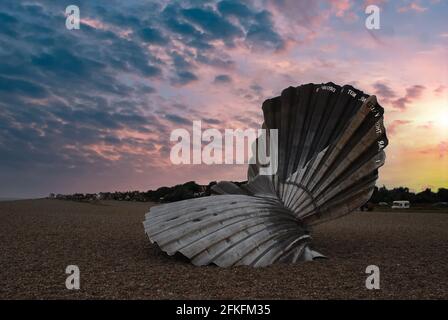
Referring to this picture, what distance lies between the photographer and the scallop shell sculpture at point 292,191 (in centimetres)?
794

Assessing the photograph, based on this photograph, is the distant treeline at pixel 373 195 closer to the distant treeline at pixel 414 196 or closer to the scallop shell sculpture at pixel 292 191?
the distant treeline at pixel 414 196

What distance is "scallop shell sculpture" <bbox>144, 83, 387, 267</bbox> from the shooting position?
794 centimetres

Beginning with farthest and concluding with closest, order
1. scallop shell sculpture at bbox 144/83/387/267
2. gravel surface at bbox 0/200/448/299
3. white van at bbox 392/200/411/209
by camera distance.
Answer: white van at bbox 392/200/411/209, scallop shell sculpture at bbox 144/83/387/267, gravel surface at bbox 0/200/448/299

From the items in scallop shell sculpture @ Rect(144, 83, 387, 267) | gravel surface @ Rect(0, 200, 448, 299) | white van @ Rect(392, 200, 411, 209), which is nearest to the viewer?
gravel surface @ Rect(0, 200, 448, 299)

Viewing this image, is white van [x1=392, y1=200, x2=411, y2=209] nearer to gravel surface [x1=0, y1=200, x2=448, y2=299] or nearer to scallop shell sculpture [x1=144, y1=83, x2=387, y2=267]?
gravel surface [x1=0, y1=200, x2=448, y2=299]

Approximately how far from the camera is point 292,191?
9.95 metres

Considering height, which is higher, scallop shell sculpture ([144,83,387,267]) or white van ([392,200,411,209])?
scallop shell sculpture ([144,83,387,267])

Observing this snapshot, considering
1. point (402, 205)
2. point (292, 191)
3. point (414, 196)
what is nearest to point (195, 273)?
point (292, 191)

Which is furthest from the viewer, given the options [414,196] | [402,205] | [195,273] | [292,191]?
[414,196]

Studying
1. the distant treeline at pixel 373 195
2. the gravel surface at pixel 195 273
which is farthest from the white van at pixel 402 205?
the gravel surface at pixel 195 273

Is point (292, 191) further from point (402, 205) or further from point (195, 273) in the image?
point (402, 205)

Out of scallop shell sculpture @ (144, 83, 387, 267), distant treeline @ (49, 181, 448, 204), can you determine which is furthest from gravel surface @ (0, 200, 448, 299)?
distant treeline @ (49, 181, 448, 204)
